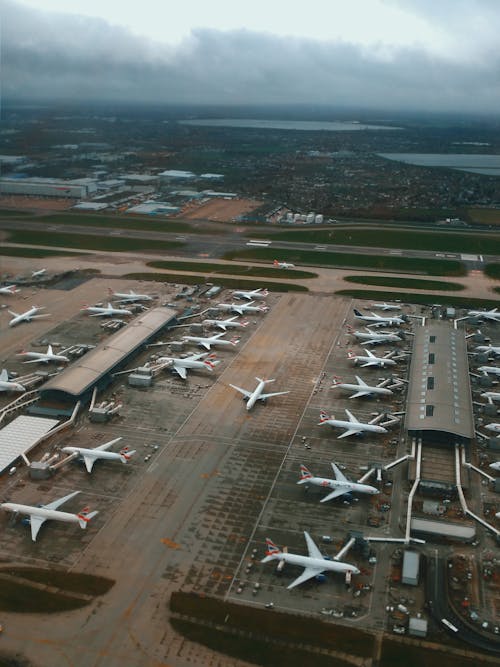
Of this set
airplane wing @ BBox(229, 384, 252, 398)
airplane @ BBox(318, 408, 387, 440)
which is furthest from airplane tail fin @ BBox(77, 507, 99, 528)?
airplane @ BBox(318, 408, 387, 440)

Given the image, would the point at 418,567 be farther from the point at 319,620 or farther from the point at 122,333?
the point at 122,333

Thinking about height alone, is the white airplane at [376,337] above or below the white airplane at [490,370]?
above

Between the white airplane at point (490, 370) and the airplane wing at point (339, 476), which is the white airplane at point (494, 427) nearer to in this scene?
the white airplane at point (490, 370)

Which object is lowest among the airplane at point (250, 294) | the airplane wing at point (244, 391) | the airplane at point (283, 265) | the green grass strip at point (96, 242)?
the airplane wing at point (244, 391)

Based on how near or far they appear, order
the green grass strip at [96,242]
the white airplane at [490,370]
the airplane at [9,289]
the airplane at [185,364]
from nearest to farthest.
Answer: the white airplane at [490,370] < the airplane at [185,364] < the airplane at [9,289] < the green grass strip at [96,242]

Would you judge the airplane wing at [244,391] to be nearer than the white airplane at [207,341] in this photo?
Yes

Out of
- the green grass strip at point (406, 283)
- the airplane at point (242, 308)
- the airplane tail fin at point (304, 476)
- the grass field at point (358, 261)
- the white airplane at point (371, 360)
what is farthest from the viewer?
the grass field at point (358, 261)

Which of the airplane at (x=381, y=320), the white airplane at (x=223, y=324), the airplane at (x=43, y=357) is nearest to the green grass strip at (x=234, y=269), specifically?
the airplane at (x=381, y=320)

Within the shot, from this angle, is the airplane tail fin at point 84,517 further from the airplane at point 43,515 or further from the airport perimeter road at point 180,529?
the airport perimeter road at point 180,529

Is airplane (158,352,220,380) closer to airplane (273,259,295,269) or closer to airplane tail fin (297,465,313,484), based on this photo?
airplane tail fin (297,465,313,484)
